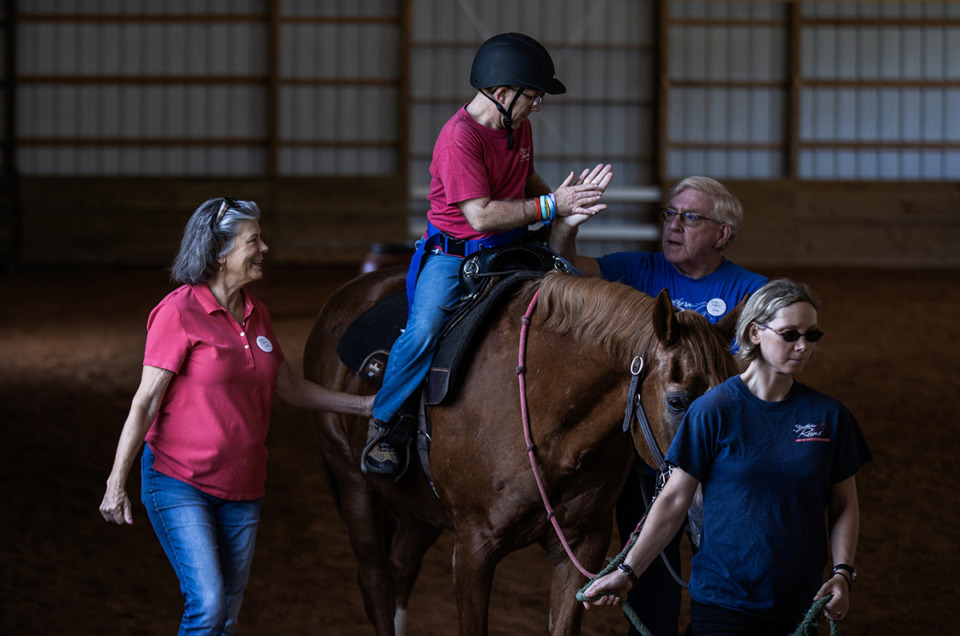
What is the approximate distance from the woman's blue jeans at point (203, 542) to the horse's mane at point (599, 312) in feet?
3.40

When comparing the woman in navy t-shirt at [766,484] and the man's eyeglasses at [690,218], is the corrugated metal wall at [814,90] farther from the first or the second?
the woman in navy t-shirt at [766,484]

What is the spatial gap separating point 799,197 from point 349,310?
13912 millimetres

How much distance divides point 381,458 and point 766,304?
56.5 inches

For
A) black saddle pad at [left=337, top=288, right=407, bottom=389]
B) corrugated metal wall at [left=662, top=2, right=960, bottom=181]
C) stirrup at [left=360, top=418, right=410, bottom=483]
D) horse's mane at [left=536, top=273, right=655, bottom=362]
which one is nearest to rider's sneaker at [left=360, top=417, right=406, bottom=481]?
stirrup at [left=360, top=418, right=410, bottom=483]

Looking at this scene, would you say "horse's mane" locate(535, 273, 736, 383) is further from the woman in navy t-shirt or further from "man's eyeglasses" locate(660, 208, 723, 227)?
"man's eyeglasses" locate(660, 208, 723, 227)


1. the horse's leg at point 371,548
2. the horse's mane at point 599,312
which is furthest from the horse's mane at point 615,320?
the horse's leg at point 371,548

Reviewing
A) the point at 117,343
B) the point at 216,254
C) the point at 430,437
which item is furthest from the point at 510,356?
the point at 117,343

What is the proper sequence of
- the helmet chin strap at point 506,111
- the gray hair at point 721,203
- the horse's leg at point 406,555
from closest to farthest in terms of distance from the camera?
1. the helmet chin strap at point 506,111
2. the gray hair at point 721,203
3. the horse's leg at point 406,555

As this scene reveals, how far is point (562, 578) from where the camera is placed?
2982 millimetres

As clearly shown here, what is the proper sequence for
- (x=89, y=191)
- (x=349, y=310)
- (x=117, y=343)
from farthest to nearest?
(x=89, y=191) < (x=117, y=343) < (x=349, y=310)

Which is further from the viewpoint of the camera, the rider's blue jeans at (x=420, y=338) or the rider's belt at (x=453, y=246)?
the rider's belt at (x=453, y=246)

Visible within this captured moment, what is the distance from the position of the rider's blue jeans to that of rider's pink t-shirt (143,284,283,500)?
0.45m

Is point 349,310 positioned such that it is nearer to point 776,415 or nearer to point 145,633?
point 145,633

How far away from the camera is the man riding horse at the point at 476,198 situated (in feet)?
9.61
